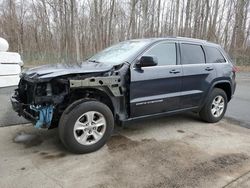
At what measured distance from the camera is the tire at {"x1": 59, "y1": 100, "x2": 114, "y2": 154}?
3.68m

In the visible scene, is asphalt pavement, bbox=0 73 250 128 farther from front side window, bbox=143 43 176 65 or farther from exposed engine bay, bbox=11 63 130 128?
front side window, bbox=143 43 176 65

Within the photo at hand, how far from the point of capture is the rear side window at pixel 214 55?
5422mm

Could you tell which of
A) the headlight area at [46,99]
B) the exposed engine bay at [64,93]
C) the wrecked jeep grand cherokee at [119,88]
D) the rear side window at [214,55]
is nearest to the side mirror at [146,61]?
the wrecked jeep grand cherokee at [119,88]

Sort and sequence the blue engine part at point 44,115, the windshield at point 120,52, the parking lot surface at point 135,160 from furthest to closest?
1. the windshield at point 120,52
2. the blue engine part at point 44,115
3. the parking lot surface at point 135,160

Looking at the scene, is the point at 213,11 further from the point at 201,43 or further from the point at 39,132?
the point at 39,132

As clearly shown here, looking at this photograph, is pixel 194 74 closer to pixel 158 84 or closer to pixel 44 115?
pixel 158 84

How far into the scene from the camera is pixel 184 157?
386 centimetres

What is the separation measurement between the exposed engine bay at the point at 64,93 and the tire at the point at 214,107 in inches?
82.8

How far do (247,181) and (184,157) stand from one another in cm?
92

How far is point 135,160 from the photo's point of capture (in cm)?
371

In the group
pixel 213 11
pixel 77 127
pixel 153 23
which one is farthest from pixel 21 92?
pixel 213 11

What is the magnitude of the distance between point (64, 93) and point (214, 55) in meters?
3.43

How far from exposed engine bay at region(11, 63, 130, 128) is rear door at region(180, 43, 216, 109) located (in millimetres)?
1365

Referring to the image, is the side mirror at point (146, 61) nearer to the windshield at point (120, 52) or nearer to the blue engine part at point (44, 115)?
the windshield at point (120, 52)
